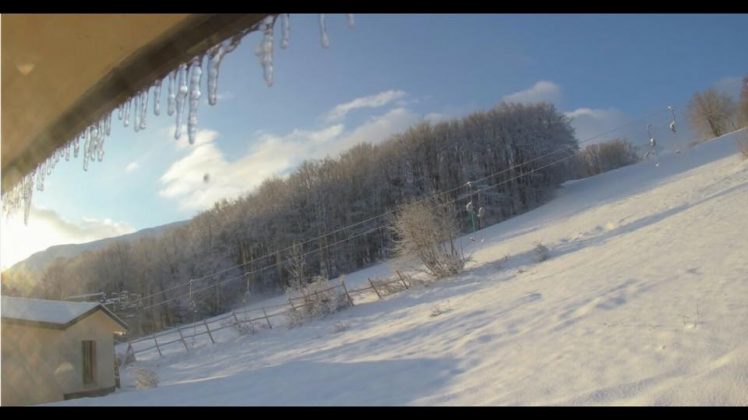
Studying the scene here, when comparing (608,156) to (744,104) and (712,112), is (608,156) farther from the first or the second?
(744,104)

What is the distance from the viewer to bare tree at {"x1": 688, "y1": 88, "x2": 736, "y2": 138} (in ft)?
162

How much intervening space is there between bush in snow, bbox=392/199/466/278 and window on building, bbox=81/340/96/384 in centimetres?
1609

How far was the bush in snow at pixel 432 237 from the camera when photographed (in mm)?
28953

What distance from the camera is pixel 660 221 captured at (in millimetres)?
24719

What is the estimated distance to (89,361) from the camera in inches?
819

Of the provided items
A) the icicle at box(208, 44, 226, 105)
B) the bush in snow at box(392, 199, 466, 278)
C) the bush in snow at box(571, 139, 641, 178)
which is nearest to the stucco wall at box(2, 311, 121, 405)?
the icicle at box(208, 44, 226, 105)

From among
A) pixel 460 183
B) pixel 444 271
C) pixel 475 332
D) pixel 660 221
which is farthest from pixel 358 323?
pixel 460 183

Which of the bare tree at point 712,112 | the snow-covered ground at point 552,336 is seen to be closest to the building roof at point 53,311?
the snow-covered ground at point 552,336

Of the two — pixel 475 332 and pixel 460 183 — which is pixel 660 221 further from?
pixel 460 183

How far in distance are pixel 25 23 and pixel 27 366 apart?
709 inches

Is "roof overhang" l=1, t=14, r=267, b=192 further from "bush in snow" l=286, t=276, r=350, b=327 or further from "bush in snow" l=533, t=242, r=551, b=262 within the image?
"bush in snow" l=286, t=276, r=350, b=327

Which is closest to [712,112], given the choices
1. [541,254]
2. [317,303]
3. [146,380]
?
[541,254]

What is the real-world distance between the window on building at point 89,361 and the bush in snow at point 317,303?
422 inches

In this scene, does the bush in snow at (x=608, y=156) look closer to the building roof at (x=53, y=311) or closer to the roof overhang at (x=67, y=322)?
the roof overhang at (x=67, y=322)
